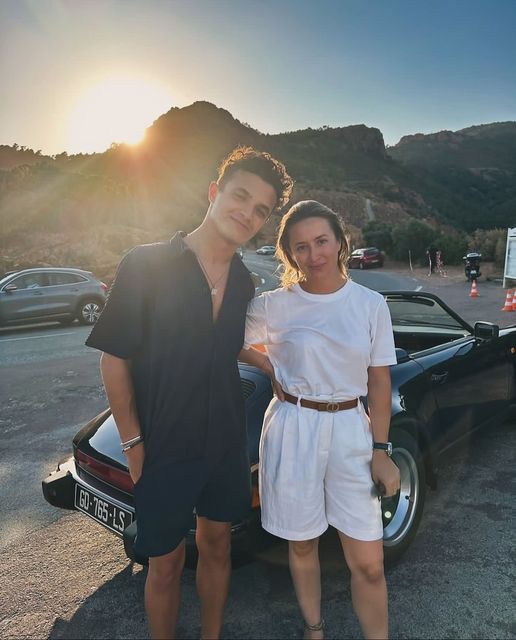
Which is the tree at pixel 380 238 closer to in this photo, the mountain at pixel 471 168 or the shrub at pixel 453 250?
the shrub at pixel 453 250

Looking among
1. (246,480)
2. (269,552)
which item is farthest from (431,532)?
(246,480)

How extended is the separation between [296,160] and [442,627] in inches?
4396

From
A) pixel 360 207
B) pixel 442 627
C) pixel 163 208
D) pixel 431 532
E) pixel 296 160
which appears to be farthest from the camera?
pixel 296 160

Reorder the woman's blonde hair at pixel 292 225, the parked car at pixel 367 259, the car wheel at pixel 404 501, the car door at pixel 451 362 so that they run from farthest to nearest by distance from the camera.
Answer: the parked car at pixel 367 259 → the car door at pixel 451 362 → the car wheel at pixel 404 501 → the woman's blonde hair at pixel 292 225

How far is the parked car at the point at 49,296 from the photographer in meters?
11.4

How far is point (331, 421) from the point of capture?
1.81 metres

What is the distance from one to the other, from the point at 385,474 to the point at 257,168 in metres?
1.21

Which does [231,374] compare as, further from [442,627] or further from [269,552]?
[442,627]

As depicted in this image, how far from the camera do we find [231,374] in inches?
70.5

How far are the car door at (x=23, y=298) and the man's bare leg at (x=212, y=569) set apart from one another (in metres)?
10.9

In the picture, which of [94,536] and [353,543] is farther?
[94,536]

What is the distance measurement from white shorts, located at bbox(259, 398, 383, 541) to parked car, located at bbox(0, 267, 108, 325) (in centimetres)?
1091

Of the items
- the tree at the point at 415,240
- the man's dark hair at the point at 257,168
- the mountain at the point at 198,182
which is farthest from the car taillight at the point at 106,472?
the tree at the point at 415,240

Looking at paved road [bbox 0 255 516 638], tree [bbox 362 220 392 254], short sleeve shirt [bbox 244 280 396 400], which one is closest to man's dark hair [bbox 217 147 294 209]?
short sleeve shirt [bbox 244 280 396 400]
